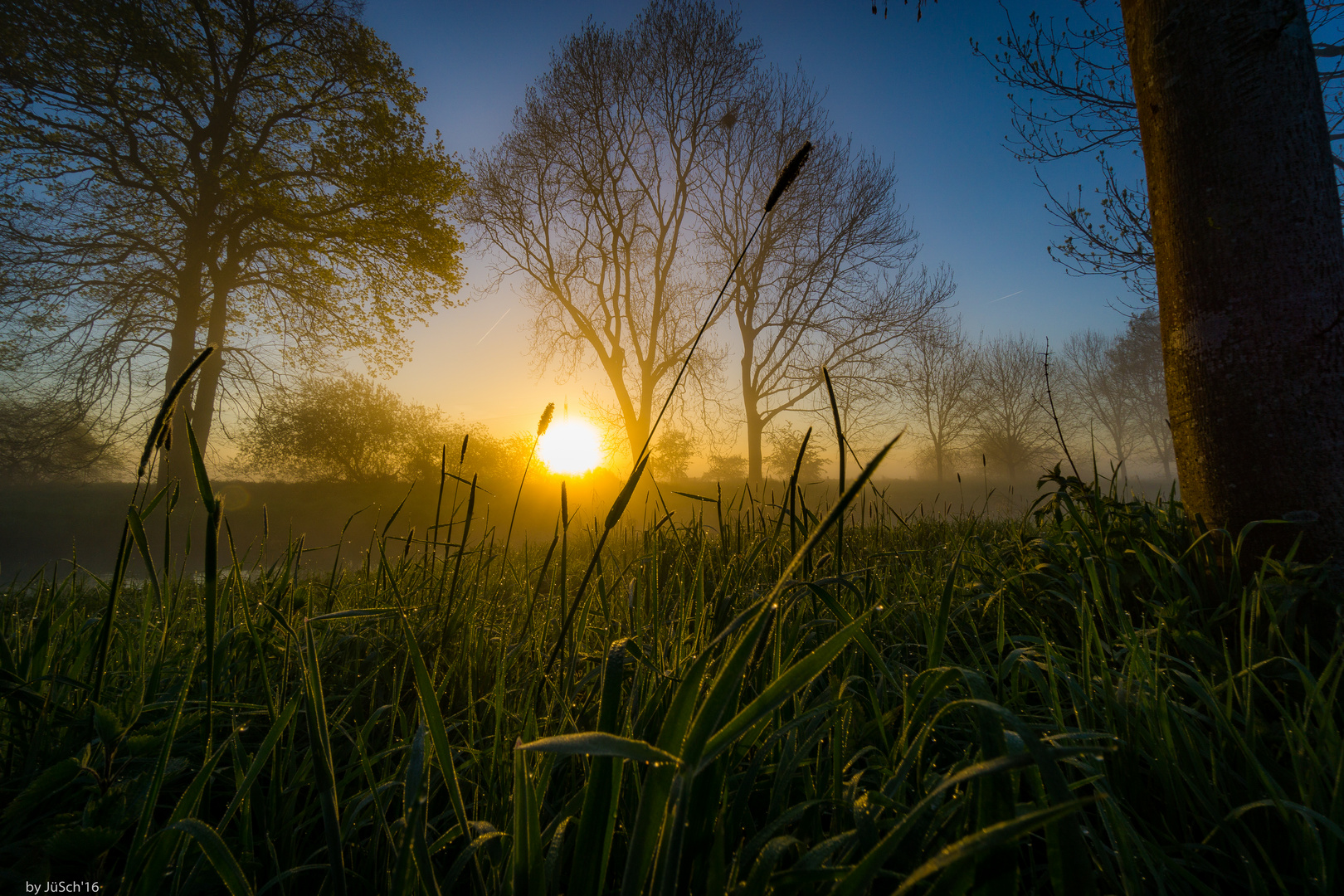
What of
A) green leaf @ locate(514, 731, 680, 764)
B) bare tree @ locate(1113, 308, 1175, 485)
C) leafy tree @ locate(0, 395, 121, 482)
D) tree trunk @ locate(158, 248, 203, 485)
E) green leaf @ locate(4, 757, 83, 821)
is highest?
bare tree @ locate(1113, 308, 1175, 485)

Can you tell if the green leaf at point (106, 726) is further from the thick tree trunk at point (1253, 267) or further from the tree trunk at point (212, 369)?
the tree trunk at point (212, 369)

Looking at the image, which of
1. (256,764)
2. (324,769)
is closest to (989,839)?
(324,769)

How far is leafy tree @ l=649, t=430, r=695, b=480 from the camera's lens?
20.2 m

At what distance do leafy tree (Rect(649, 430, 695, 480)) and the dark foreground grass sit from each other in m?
18.1

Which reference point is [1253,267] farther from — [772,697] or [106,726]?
[106,726]

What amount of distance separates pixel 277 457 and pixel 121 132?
763 cm

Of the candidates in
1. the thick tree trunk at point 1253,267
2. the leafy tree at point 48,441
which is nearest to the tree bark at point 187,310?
the leafy tree at point 48,441

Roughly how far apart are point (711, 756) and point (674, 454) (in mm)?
21147

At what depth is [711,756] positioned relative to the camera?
400mm

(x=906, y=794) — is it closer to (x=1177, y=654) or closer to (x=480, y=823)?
(x=480, y=823)

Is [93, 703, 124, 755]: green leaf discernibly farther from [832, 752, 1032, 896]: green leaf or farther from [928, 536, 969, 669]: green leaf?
[928, 536, 969, 669]: green leaf

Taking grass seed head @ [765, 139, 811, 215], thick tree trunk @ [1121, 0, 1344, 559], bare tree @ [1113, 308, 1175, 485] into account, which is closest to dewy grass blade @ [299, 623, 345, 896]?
grass seed head @ [765, 139, 811, 215]

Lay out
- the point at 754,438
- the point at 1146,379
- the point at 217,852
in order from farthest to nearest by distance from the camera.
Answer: the point at 1146,379 → the point at 754,438 → the point at 217,852

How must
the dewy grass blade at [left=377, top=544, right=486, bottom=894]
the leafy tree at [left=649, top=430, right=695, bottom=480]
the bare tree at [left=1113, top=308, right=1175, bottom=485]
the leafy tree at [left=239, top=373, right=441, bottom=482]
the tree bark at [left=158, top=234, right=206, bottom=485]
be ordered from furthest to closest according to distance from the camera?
the bare tree at [left=1113, top=308, right=1175, bottom=485] → the leafy tree at [left=649, top=430, right=695, bottom=480] → the leafy tree at [left=239, top=373, right=441, bottom=482] → the tree bark at [left=158, top=234, right=206, bottom=485] → the dewy grass blade at [left=377, top=544, right=486, bottom=894]
